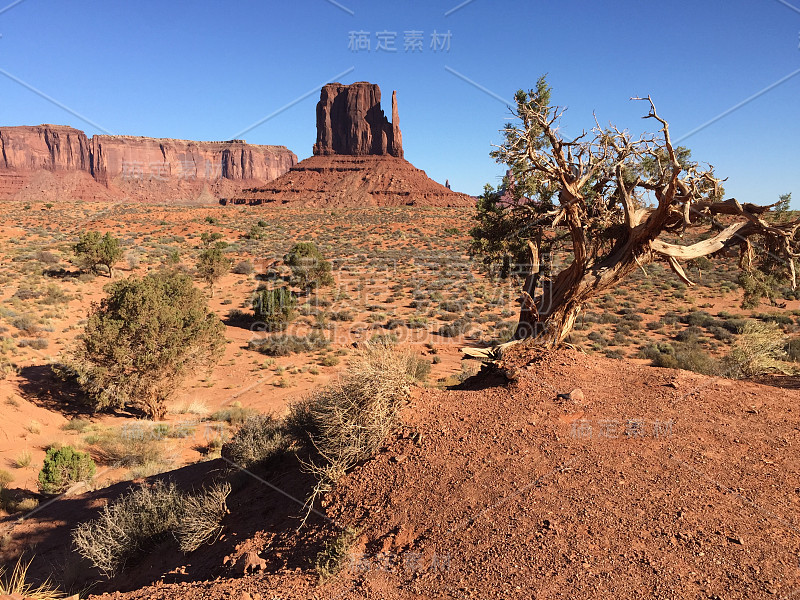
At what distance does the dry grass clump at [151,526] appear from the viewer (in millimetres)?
5225

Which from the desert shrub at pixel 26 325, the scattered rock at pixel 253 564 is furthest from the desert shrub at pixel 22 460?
the desert shrub at pixel 26 325

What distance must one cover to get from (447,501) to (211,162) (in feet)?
616

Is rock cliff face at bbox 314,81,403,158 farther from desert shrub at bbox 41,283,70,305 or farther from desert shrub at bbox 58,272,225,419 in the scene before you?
desert shrub at bbox 58,272,225,419

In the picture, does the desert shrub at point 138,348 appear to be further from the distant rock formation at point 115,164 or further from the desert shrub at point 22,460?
the distant rock formation at point 115,164

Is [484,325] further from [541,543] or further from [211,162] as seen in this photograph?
[211,162]

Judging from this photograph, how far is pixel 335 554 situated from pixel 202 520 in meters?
2.33

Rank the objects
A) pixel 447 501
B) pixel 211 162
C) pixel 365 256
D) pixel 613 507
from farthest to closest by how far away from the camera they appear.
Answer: pixel 211 162 < pixel 365 256 < pixel 447 501 < pixel 613 507

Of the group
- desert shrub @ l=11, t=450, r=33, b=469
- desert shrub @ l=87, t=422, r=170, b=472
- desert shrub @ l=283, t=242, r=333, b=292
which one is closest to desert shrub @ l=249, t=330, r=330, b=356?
desert shrub @ l=87, t=422, r=170, b=472

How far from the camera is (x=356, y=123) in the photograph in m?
120

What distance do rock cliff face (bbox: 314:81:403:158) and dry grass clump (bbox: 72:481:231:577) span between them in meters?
121

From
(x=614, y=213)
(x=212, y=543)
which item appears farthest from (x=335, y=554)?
(x=614, y=213)

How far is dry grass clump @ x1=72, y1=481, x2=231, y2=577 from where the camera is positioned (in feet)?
17.1

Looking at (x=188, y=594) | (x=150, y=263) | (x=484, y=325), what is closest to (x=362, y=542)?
(x=188, y=594)

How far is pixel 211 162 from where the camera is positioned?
550ft
